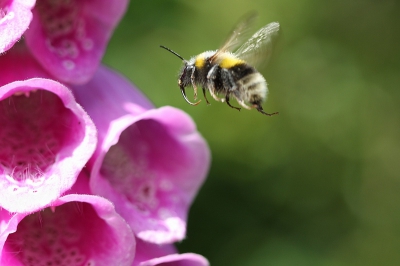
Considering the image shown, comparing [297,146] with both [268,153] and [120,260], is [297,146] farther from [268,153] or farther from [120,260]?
[120,260]

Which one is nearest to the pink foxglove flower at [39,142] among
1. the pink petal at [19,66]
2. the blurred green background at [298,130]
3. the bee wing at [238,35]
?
the pink petal at [19,66]

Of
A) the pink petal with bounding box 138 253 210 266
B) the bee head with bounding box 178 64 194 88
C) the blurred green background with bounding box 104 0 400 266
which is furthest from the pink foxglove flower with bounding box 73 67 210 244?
the blurred green background with bounding box 104 0 400 266

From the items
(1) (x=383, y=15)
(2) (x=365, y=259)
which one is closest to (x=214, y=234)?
(2) (x=365, y=259)

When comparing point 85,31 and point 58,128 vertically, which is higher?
point 85,31

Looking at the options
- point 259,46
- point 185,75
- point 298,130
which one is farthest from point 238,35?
point 298,130

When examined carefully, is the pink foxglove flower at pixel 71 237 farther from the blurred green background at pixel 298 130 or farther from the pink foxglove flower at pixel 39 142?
the blurred green background at pixel 298 130
